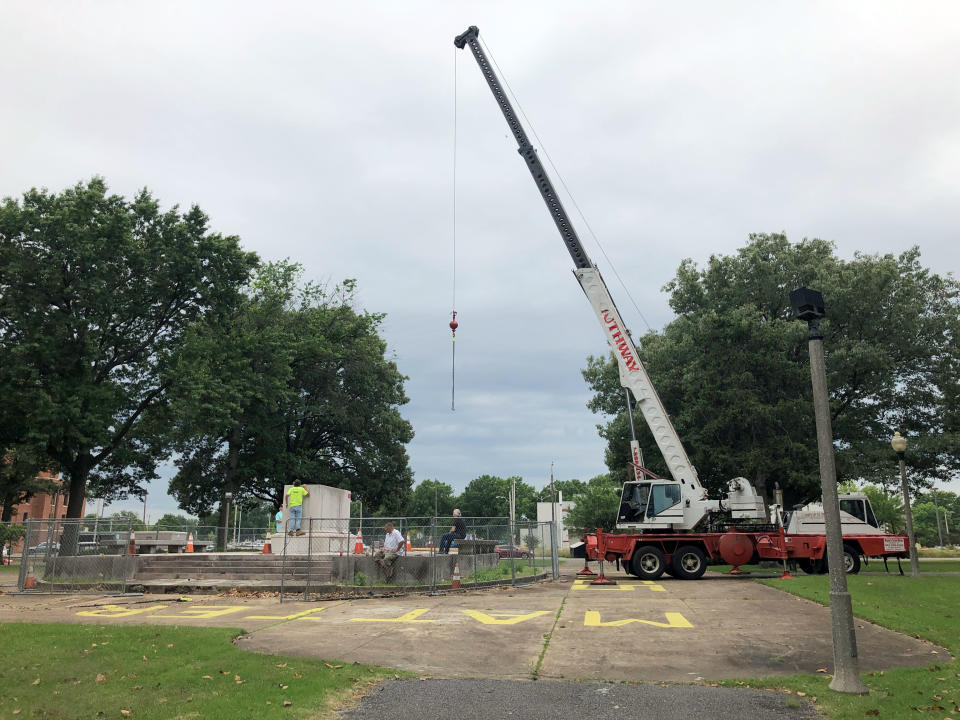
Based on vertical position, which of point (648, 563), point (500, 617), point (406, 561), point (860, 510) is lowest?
point (500, 617)

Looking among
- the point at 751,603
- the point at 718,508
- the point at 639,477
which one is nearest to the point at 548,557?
the point at 639,477

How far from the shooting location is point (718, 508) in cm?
2323

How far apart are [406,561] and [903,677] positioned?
1252cm

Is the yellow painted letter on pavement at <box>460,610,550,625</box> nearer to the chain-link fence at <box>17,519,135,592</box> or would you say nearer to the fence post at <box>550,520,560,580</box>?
the fence post at <box>550,520,560,580</box>

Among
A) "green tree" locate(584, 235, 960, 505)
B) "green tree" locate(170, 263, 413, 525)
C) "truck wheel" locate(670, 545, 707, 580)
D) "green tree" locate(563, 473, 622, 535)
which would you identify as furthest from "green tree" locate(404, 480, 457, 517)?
"truck wheel" locate(670, 545, 707, 580)

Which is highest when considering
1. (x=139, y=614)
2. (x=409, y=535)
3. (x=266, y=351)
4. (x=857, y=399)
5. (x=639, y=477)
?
(x=266, y=351)

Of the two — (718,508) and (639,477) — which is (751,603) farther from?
(639,477)

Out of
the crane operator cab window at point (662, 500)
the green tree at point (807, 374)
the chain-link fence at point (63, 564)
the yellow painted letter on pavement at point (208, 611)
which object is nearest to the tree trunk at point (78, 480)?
the chain-link fence at point (63, 564)

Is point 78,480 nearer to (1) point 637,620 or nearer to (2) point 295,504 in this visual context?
(2) point 295,504

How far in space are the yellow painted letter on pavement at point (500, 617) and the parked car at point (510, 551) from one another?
19.2 ft

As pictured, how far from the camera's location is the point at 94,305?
2758cm

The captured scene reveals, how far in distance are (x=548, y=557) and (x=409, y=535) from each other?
290 inches

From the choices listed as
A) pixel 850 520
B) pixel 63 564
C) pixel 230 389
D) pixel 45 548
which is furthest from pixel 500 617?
pixel 230 389

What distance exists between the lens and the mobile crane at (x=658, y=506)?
2247cm
